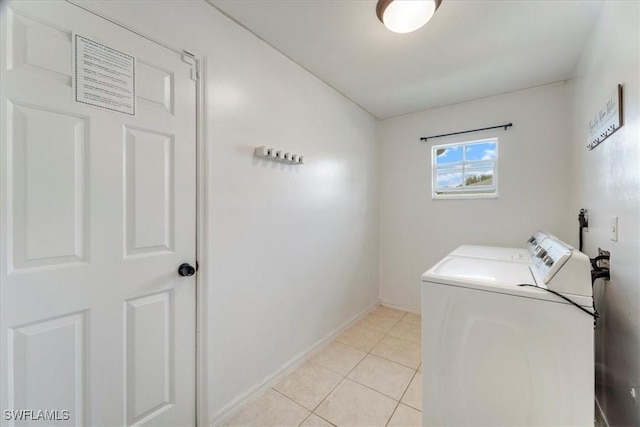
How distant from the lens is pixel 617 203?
1.29 metres

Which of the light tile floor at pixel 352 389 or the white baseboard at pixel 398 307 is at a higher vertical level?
the white baseboard at pixel 398 307

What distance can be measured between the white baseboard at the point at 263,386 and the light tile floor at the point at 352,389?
32 mm

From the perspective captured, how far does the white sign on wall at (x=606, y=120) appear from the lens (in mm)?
1231

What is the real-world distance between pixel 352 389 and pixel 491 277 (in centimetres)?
126

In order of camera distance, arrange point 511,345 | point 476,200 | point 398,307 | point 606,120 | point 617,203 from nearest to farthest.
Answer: point 511,345
point 617,203
point 606,120
point 476,200
point 398,307

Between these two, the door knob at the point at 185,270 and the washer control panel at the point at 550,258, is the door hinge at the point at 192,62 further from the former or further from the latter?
the washer control panel at the point at 550,258

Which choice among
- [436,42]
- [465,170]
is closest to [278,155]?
[436,42]

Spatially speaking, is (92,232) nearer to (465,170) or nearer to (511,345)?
(511,345)

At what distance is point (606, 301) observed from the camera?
146 cm

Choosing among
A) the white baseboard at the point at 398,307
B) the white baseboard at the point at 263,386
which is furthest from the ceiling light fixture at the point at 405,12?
the white baseboard at the point at 398,307

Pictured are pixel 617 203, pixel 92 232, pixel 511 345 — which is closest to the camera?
pixel 92 232

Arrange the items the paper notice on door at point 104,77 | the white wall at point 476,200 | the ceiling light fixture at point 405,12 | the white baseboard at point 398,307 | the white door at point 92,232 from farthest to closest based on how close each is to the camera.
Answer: the white baseboard at point 398,307 → the white wall at point 476,200 → the ceiling light fixture at point 405,12 → the paper notice on door at point 104,77 → the white door at point 92,232

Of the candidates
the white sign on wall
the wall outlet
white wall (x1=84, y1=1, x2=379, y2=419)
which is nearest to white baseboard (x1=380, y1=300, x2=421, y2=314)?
white wall (x1=84, y1=1, x2=379, y2=419)

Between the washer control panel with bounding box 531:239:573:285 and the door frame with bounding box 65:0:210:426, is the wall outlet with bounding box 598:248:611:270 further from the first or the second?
the door frame with bounding box 65:0:210:426
